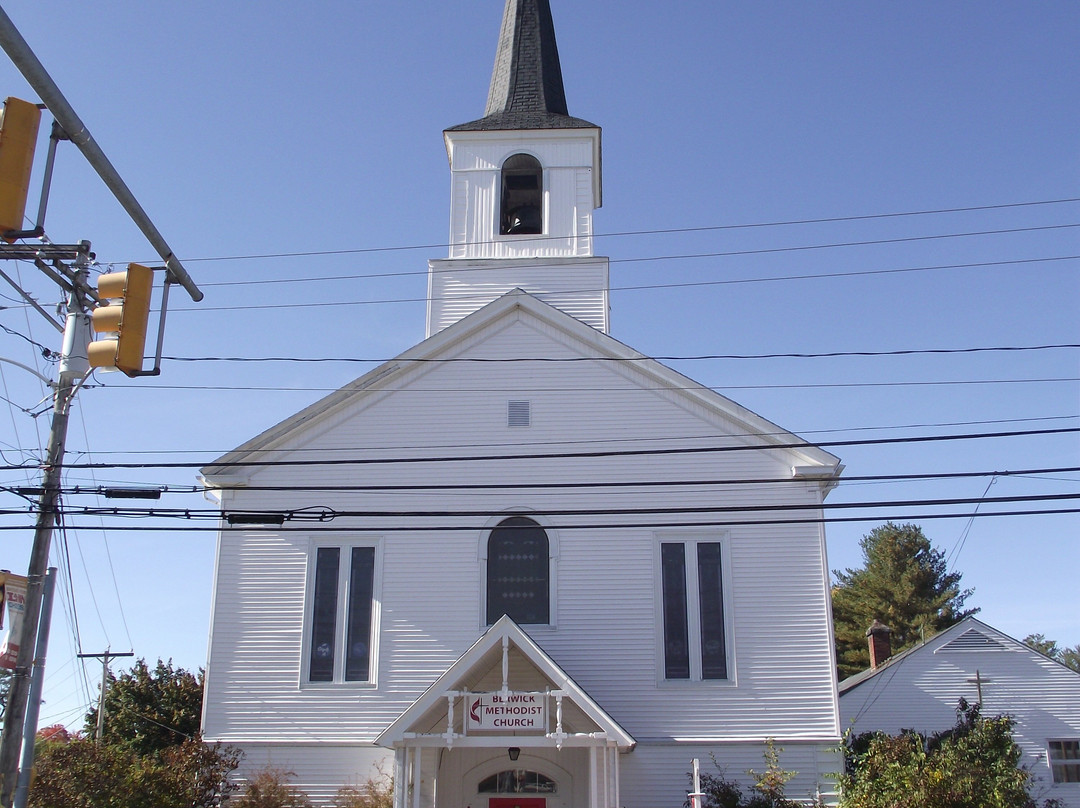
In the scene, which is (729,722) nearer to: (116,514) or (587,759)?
(587,759)

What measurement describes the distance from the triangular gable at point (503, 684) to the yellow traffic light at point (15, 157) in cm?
1138

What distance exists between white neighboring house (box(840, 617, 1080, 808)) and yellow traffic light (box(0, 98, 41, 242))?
2353cm

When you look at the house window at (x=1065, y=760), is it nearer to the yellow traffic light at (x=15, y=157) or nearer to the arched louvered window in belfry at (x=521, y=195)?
the arched louvered window in belfry at (x=521, y=195)

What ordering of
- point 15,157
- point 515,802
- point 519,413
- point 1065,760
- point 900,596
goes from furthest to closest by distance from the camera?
point 900,596, point 1065,760, point 519,413, point 515,802, point 15,157

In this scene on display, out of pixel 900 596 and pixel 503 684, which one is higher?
pixel 900 596

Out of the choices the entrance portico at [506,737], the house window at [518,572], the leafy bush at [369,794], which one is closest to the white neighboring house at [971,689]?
the entrance portico at [506,737]

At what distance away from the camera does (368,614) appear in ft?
62.5

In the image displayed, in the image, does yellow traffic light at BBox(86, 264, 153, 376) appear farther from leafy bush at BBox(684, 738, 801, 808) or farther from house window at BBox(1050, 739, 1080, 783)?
house window at BBox(1050, 739, 1080, 783)

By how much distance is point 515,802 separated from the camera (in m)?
18.2

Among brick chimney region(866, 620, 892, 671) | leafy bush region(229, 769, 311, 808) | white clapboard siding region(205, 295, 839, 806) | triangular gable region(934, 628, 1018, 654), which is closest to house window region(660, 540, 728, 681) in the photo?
white clapboard siding region(205, 295, 839, 806)

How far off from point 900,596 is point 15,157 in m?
52.9

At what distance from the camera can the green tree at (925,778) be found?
52.1 ft

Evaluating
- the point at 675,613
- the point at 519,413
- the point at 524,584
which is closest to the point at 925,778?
the point at 675,613

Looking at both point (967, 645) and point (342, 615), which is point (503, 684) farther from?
point (967, 645)
